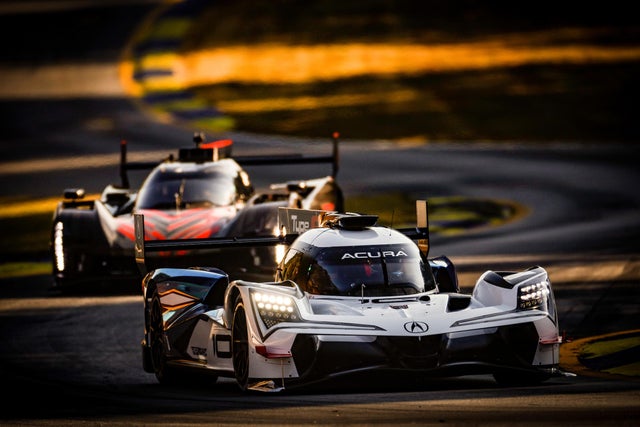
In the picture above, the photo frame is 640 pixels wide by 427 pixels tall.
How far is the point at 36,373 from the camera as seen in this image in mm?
15992

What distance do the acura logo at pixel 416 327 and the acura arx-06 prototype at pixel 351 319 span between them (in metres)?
0.01

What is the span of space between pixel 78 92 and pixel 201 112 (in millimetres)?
7474

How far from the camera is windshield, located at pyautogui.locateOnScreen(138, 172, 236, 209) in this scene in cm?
Answer: 2388

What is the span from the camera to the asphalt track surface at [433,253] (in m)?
11.9

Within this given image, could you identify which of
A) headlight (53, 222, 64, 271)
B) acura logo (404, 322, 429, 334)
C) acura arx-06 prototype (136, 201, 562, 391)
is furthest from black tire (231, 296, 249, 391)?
headlight (53, 222, 64, 271)

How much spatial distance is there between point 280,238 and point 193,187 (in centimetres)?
862

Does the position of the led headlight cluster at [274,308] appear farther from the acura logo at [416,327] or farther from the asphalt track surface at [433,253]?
the acura logo at [416,327]

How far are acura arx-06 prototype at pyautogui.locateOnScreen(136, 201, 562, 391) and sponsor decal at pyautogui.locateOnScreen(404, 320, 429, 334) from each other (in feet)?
0.04

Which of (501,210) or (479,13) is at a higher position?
(479,13)

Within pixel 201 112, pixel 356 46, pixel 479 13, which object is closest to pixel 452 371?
pixel 201 112

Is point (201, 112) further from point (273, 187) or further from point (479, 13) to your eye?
point (273, 187)

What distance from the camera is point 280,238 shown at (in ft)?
51.8

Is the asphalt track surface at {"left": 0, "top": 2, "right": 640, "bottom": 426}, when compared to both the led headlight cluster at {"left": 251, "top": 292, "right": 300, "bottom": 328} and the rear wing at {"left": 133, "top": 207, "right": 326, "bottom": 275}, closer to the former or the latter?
the led headlight cluster at {"left": 251, "top": 292, "right": 300, "bottom": 328}

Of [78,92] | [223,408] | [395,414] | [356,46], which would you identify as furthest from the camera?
[356,46]
